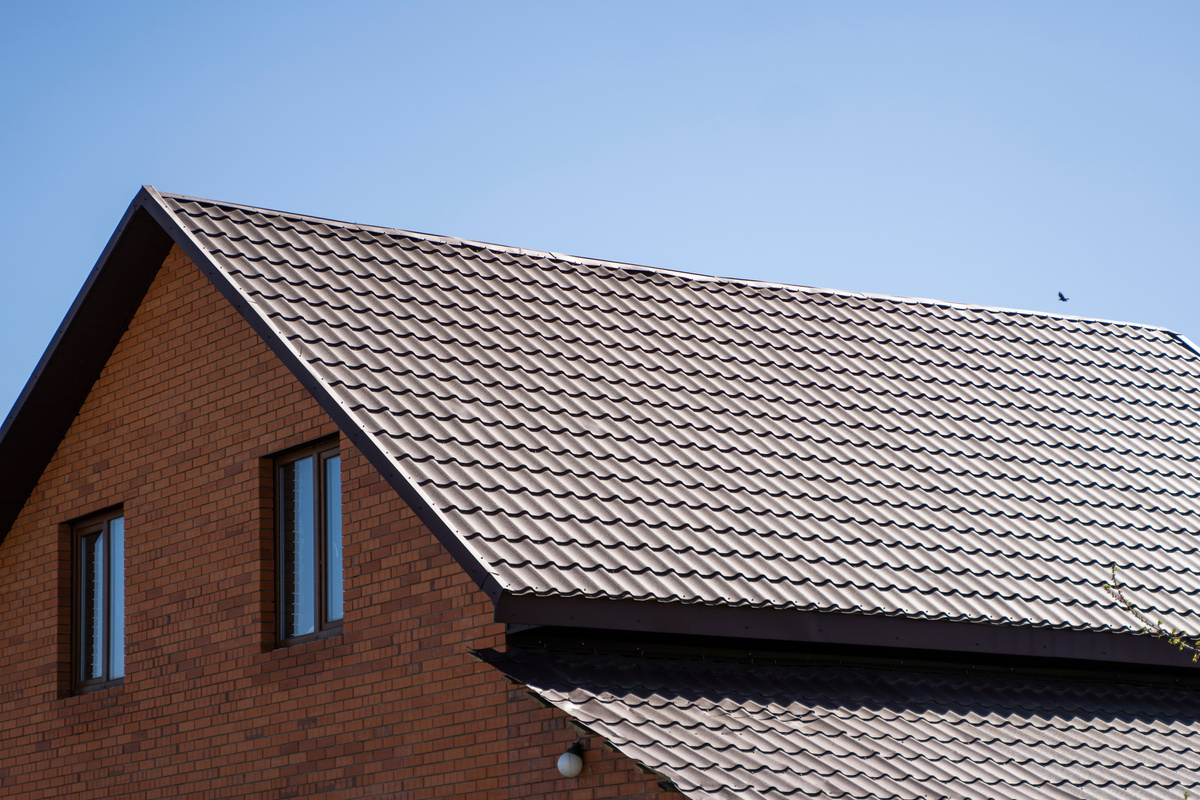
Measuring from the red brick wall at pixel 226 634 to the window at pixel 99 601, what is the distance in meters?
0.14

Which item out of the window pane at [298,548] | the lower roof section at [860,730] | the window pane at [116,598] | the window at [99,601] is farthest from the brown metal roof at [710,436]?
the window pane at [116,598]

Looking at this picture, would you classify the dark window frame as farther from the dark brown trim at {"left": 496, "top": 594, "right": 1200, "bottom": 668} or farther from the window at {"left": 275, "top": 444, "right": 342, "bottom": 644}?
the dark brown trim at {"left": 496, "top": 594, "right": 1200, "bottom": 668}

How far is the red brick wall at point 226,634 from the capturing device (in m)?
8.76

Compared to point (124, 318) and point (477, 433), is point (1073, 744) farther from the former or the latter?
point (124, 318)

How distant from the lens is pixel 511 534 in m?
8.67

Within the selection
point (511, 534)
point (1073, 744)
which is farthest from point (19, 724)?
point (1073, 744)

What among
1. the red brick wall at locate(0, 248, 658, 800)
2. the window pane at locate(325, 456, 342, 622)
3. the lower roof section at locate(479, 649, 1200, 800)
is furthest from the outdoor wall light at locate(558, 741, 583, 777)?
the window pane at locate(325, 456, 342, 622)

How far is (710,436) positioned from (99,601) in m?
5.59

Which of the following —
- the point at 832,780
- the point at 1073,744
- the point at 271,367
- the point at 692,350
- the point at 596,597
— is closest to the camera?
the point at 832,780

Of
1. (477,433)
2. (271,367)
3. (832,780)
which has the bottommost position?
(832,780)

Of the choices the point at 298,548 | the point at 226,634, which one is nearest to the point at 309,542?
the point at 298,548

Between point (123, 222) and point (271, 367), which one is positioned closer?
point (271, 367)

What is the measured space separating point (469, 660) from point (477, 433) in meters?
1.63

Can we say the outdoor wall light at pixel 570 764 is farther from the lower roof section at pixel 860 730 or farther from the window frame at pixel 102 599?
the window frame at pixel 102 599
